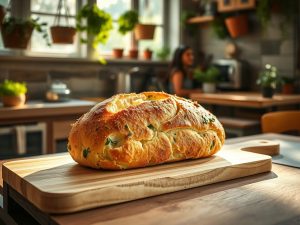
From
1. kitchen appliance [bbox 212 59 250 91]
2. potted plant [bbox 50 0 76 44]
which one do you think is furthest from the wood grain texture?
kitchen appliance [bbox 212 59 250 91]

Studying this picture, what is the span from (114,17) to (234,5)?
1314 mm

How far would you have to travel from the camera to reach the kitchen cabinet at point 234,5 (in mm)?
4195

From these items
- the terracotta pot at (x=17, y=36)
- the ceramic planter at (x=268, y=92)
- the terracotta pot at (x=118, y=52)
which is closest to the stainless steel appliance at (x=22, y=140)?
the terracotta pot at (x=17, y=36)

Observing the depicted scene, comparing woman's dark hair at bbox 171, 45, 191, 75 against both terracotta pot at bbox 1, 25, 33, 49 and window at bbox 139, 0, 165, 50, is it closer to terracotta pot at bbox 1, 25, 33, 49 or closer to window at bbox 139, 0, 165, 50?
window at bbox 139, 0, 165, 50

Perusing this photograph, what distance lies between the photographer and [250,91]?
4547 millimetres

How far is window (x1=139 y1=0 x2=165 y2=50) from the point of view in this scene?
4750mm

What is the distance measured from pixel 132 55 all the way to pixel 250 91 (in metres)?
1.40

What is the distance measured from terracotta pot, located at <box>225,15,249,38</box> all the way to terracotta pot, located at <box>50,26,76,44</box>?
1861 millimetres

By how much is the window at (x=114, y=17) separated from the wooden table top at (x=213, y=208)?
3.67 metres

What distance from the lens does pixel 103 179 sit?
0.76 meters

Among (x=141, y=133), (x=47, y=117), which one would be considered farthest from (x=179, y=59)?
(x=141, y=133)

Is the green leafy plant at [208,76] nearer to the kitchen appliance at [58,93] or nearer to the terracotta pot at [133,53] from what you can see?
the terracotta pot at [133,53]

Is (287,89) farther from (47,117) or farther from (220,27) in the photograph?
(47,117)

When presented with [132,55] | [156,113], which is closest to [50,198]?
[156,113]
